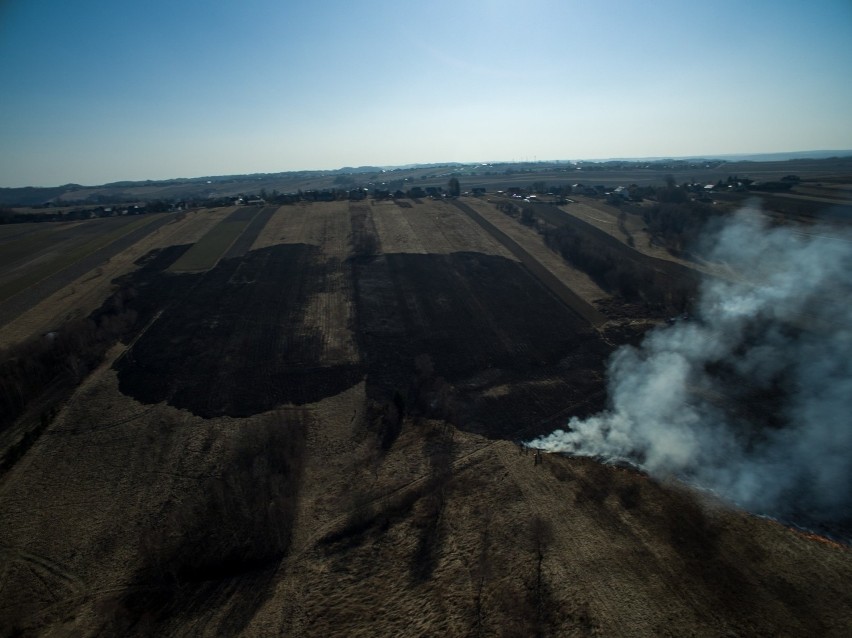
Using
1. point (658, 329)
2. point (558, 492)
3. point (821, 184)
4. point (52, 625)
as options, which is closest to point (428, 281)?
point (658, 329)

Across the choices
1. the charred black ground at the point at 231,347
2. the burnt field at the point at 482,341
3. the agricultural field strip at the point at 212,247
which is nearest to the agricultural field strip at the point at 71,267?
the charred black ground at the point at 231,347

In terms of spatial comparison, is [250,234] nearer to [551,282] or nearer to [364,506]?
[551,282]

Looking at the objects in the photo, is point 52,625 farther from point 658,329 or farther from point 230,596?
point 658,329

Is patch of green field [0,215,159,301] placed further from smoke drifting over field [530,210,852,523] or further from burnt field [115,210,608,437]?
smoke drifting over field [530,210,852,523]

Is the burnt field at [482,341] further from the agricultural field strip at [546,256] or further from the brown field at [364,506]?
the agricultural field strip at [546,256]

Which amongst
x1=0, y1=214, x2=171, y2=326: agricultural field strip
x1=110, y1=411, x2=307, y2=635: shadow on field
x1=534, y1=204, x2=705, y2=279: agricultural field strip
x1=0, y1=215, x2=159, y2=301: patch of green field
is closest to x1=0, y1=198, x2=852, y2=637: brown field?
x1=110, y1=411, x2=307, y2=635: shadow on field

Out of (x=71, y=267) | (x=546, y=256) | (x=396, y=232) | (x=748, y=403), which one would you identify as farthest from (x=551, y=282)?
(x=71, y=267)

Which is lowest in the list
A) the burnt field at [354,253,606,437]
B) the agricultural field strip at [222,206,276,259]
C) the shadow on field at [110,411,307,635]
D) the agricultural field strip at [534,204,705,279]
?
the shadow on field at [110,411,307,635]
